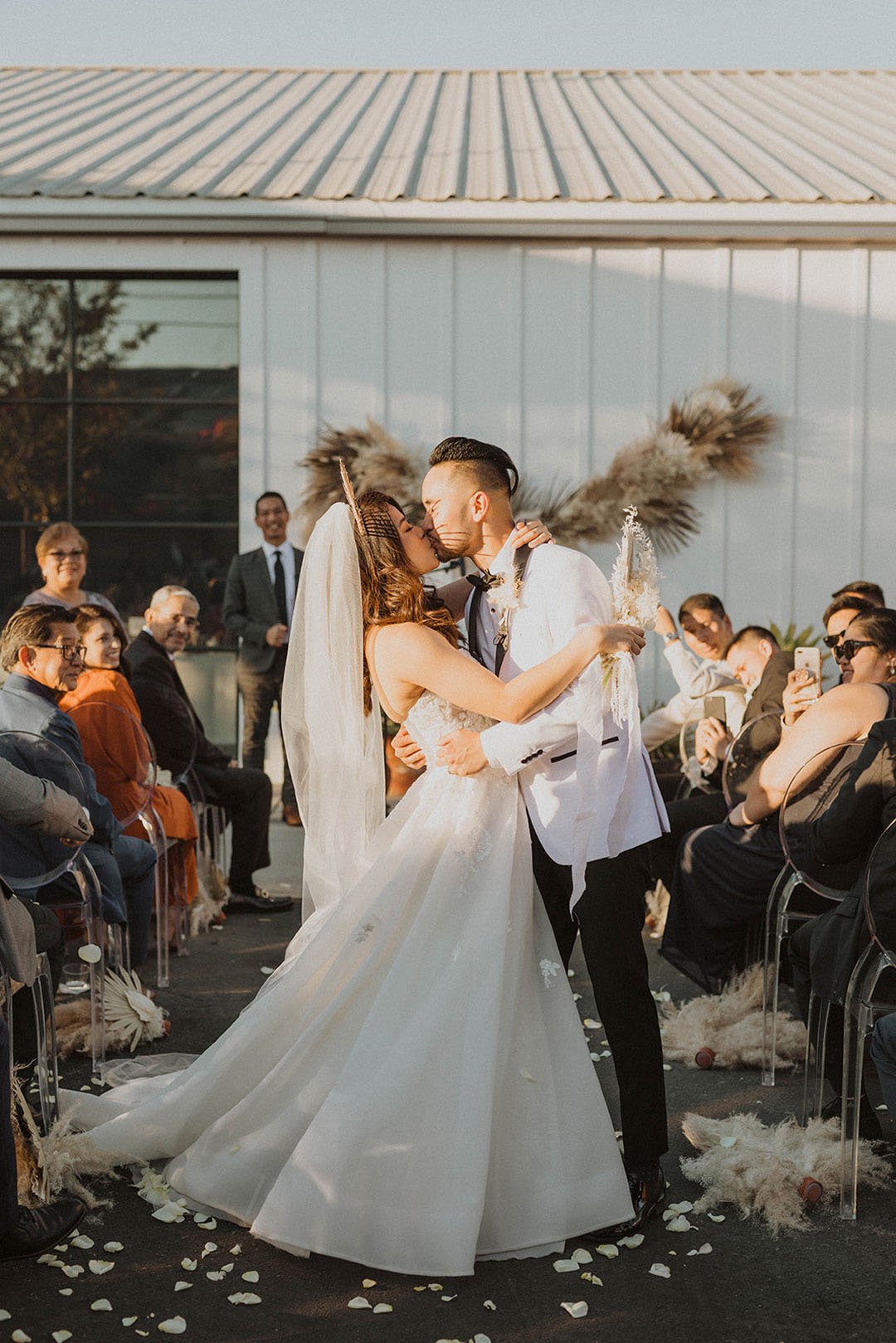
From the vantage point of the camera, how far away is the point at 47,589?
23.8ft

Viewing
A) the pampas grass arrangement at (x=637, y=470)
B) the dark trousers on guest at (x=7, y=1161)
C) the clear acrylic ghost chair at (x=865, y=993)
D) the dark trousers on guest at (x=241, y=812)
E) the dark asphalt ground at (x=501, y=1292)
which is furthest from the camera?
the pampas grass arrangement at (x=637, y=470)

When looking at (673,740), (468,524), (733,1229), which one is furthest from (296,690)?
(673,740)

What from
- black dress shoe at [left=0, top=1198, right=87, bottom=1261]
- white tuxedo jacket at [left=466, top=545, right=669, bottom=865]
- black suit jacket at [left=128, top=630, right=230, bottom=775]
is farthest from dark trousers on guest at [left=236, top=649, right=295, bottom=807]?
black dress shoe at [left=0, top=1198, right=87, bottom=1261]

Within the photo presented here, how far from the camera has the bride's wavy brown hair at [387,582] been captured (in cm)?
360

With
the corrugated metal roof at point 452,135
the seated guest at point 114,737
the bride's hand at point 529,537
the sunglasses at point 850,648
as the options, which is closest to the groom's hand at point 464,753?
the bride's hand at point 529,537

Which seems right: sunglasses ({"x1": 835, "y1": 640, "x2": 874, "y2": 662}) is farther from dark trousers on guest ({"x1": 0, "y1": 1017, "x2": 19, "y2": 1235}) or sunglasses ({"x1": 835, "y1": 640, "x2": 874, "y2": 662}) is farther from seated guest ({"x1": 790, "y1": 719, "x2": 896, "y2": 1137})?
dark trousers on guest ({"x1": 0, "y1": 1017, "x2": 19, "y2": 1235})

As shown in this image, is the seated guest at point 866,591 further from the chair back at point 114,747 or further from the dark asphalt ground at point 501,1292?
the dark asphalt ground at point 501,1292

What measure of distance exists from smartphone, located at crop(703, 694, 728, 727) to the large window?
4556mm

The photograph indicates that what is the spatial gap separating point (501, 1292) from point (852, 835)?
158 centimetres

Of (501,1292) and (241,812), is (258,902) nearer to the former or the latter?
(241,812)

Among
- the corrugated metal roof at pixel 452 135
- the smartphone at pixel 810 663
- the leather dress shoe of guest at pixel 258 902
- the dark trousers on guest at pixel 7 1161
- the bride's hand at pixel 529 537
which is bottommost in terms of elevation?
the leather dress shoe of guest at pixel 258 902

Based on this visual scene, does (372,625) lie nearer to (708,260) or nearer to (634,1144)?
(634,1144)

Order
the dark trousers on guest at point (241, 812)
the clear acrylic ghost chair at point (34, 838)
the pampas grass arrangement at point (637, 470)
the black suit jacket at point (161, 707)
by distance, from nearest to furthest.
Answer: the clear acrylic ghost chair at point (34, 838) → the black suit jacket at point (161, 707) → the dark trousers on guest at point (241, 812) → the pampas grass arrangement at point (637, 470)

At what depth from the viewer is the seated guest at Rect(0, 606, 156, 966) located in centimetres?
467
